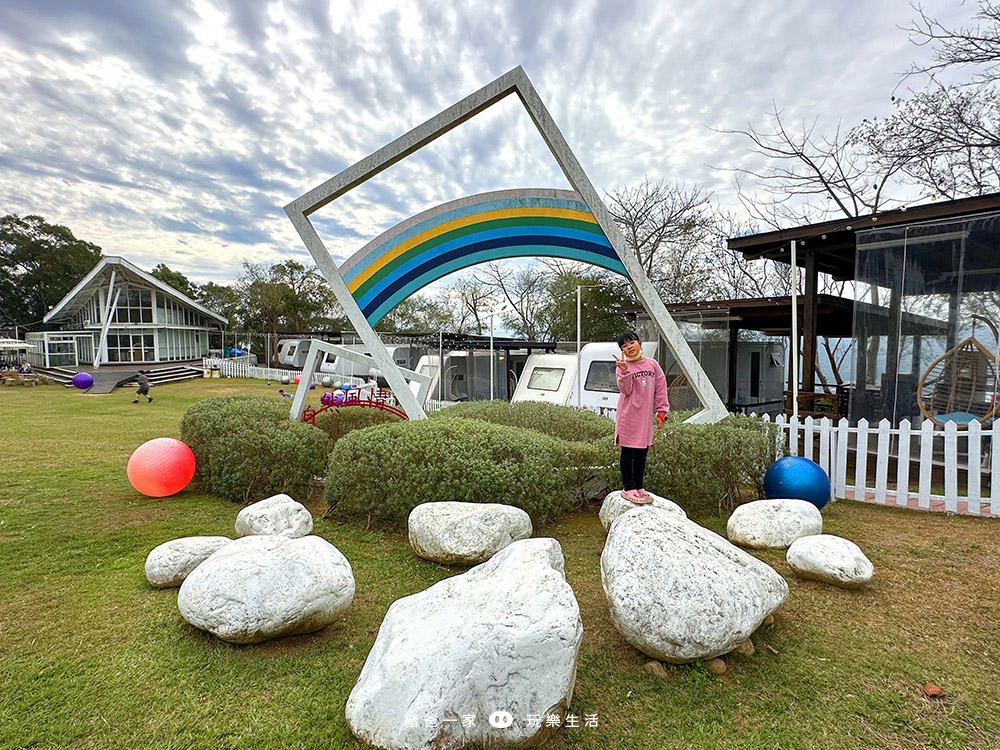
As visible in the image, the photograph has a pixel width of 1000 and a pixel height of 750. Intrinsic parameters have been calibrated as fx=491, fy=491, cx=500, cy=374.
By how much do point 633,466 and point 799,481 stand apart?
2.08 m

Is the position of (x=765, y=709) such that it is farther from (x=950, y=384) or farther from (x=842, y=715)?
(x=950, y=384)

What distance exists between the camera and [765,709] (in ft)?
7.66

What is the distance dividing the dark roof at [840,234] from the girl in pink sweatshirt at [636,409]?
4877 mm

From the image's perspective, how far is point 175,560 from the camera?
353 cm

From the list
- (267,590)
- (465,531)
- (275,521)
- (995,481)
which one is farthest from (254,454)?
(995,481)

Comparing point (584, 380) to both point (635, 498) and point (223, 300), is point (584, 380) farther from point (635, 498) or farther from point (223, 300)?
point (223, 300)

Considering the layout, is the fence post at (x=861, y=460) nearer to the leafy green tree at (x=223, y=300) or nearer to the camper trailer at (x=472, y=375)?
the camper trailer at (x=472, y=375)

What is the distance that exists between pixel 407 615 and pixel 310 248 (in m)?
5.13

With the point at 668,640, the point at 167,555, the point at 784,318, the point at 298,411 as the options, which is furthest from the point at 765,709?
the point at 784,318

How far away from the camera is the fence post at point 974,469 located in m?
5.26

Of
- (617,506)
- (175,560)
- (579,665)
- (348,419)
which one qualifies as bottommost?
(579,665)

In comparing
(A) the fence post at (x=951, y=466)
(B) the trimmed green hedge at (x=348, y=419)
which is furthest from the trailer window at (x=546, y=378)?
(A) the fence post at (x=951, y=466)

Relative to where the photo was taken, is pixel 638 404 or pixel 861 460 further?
pixel 861 460

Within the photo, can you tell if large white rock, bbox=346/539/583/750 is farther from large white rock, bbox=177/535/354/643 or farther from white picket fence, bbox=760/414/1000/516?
white picket fence, bbox=760/414/1000/516
